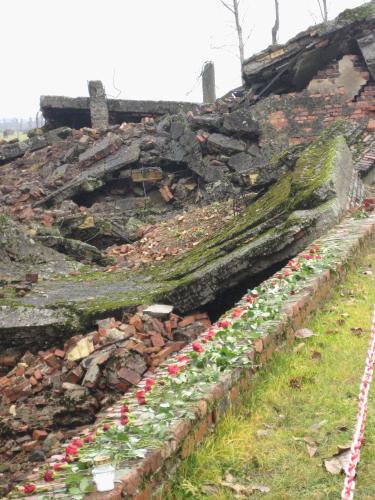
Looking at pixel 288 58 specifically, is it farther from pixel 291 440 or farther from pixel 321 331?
pixel 291 440

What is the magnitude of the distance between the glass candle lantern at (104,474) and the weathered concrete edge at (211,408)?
33 millimetres

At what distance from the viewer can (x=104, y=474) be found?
2.18m

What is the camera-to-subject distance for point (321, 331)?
13.3ft

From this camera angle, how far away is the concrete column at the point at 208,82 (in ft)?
64.3

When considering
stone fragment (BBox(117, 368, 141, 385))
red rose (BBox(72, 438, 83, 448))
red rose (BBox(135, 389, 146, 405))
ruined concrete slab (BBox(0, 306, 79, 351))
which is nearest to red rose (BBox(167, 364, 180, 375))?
red rose (BBox(135, 389, 146, 405))

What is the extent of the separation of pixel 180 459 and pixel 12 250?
627 centimetres

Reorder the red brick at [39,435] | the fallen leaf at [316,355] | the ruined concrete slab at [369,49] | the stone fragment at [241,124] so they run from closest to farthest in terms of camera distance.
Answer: the fallen leaf at [316,355]
the red brick at [39,435]
the ruined concrete slab at [369,49]
the stone fragment at [241,124]

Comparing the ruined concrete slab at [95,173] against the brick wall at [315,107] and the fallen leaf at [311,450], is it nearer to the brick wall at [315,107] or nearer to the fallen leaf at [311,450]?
the brick wall at [315,107]

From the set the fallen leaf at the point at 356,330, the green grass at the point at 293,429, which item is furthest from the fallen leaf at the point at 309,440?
the fallen leaf at the point at 356,330

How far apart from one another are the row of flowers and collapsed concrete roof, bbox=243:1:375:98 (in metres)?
8.85

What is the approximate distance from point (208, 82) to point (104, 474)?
19.2 m

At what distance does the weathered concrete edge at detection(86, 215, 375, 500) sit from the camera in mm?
2227

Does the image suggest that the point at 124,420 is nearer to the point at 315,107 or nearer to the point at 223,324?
the point at 223,324

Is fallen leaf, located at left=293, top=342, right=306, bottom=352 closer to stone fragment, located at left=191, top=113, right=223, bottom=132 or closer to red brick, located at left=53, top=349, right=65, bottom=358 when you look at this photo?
red brick, located at left=53, top=349, right=65, bottom=358
